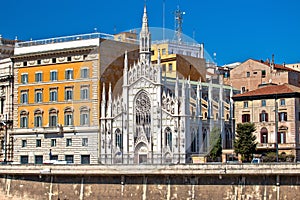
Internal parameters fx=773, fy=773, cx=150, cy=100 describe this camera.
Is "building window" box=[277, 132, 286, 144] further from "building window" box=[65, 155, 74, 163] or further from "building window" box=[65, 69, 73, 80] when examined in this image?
"building window" box=[65, 69, 73, 80]

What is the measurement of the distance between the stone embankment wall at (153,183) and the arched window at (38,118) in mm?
14899

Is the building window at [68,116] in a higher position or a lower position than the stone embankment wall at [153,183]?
higher

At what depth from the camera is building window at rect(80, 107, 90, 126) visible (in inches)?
3383

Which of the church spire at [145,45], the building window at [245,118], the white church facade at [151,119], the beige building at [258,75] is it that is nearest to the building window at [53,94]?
the white church facade at [151,119]

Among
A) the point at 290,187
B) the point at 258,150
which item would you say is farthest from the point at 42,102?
the point at 290,187

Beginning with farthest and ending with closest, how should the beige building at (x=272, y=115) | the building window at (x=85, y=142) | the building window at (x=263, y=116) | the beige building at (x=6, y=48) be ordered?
the beige building at (x=6, y=48)
the building window at (x=85, y=142)
the building window at (x=263, y=116)
the beige building at (x=272, y=115)

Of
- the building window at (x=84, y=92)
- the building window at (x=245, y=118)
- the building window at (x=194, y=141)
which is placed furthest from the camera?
the building window at (x=84, y=92)

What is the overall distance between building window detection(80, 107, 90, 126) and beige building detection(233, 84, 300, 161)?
1643 centimetres

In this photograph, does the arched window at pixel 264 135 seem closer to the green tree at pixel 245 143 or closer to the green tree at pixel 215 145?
the green tree at pixel 215 145

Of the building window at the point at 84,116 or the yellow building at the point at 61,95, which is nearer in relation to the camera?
the yellow building at the point at 61,95

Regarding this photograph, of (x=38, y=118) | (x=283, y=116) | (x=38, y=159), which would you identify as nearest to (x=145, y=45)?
(x=38, y=118)

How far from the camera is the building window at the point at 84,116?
8594 centimetres

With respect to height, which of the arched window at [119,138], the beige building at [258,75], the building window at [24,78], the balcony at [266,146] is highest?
the beige building at [258,75]

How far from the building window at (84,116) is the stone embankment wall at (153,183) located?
13508 mm
